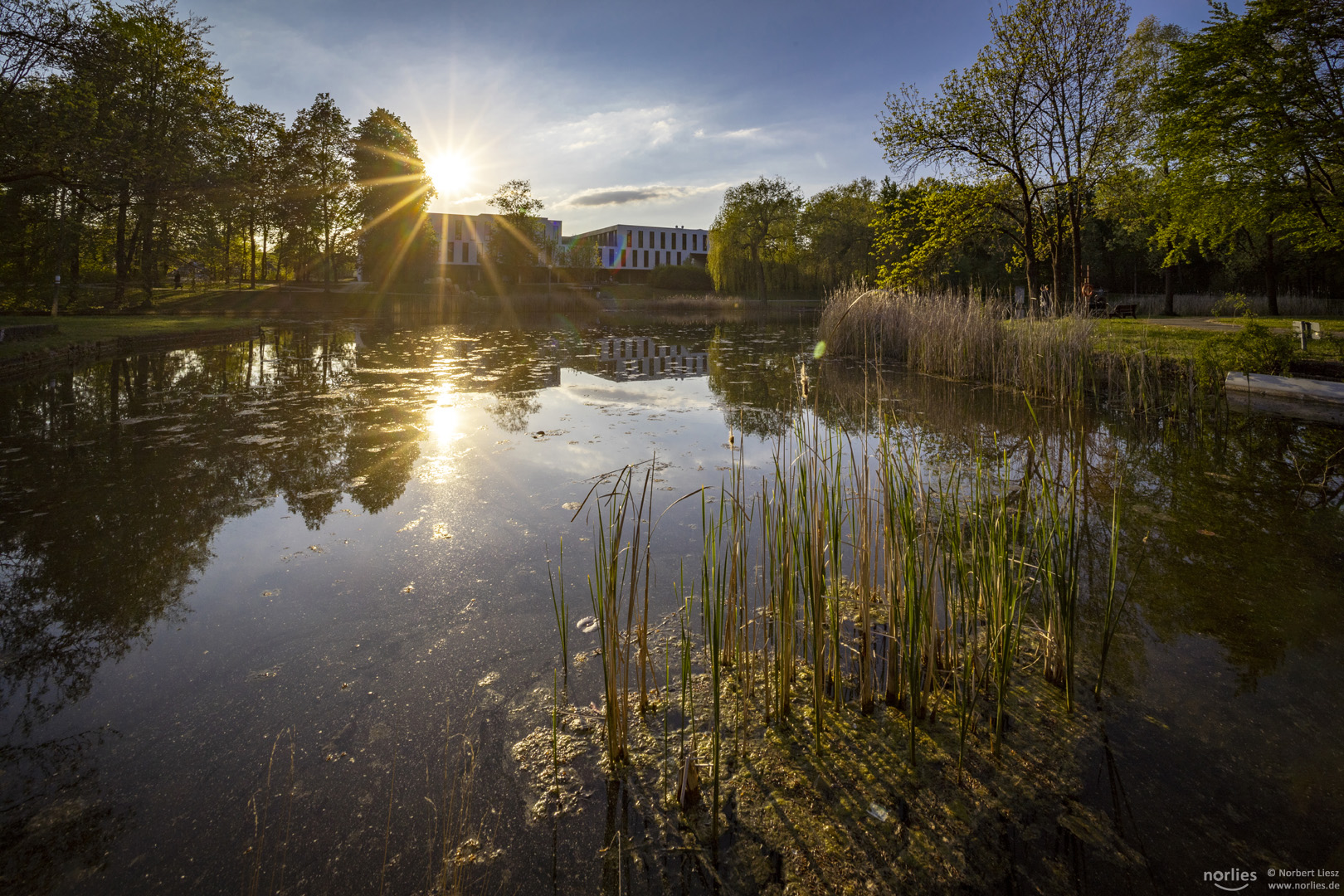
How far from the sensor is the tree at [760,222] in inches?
1526

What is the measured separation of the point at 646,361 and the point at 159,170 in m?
11.6

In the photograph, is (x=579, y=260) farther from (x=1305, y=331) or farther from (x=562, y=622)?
(x=562, y=622)

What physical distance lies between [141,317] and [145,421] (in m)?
15.1

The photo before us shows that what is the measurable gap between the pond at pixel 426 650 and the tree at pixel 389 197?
29071mm

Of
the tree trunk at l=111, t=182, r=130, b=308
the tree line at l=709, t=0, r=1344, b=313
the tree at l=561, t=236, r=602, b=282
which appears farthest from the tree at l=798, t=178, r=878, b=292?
the tree trunk at l=111, t=182, r=130, b=308

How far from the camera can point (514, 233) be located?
1539 inches

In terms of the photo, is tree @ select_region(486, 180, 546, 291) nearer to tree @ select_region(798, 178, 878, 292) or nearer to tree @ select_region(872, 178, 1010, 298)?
tree @ select_region(798, 178, 878, 292)

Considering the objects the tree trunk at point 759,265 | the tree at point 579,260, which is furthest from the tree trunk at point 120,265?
the tree trunk at point 759,265

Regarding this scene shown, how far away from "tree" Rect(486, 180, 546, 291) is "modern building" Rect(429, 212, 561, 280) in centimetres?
1583

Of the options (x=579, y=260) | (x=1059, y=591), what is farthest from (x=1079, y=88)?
(x=579, y=260)

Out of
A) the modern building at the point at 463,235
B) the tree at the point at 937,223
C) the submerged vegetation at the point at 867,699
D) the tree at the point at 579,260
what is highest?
the modern building at the point at 463,235

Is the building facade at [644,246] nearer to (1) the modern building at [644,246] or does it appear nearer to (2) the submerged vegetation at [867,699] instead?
(1) the modern building at [644,246]

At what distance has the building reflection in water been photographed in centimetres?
1181

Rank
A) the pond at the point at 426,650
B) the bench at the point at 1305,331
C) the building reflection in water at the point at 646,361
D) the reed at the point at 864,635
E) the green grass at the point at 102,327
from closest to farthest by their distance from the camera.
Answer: the pond at the point at 426,650 < the reed at the point at 864,635 < the bench at the point at 1305,331 < the green grass at the point at 102,327 < the building reflection in water at the point at 646,361
